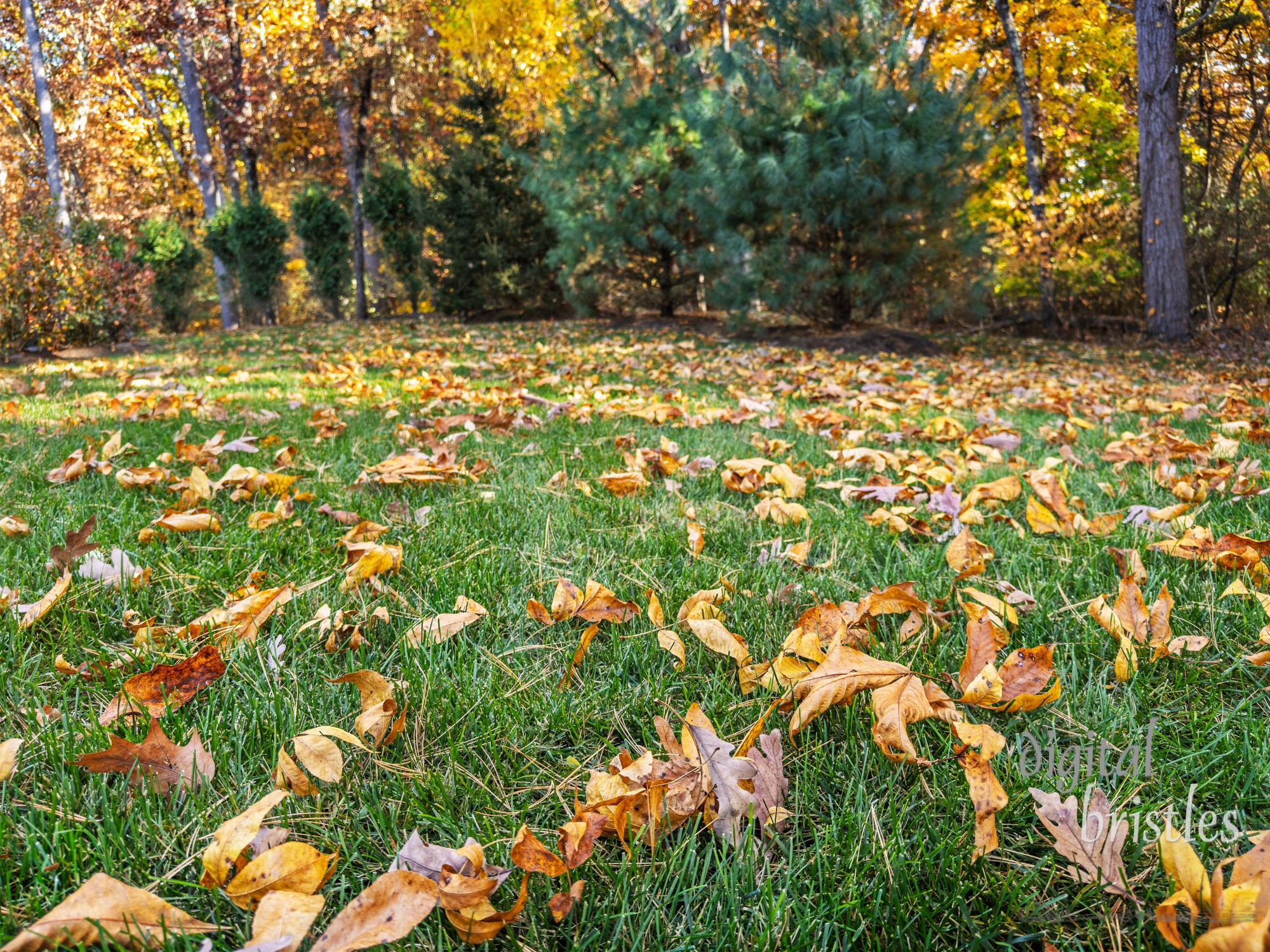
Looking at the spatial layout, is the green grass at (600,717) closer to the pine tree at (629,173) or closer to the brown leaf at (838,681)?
the brown leaf at (838,681)

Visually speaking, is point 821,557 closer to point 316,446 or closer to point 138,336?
point 316,446

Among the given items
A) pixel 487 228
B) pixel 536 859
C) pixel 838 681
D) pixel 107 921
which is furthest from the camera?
pixel 487 228

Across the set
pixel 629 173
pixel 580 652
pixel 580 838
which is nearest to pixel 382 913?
pixel 580 838

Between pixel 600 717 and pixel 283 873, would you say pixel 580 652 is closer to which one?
pixel 600 717

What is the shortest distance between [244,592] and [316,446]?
1.51m

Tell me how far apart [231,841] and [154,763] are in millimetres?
226

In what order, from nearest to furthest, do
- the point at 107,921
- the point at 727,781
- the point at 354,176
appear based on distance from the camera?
the point at 107,921, the point at 727,781, the point at 354,176

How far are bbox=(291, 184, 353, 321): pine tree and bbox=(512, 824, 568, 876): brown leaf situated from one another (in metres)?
16.9

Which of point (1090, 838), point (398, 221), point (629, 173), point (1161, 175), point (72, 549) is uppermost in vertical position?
point (398, 221)

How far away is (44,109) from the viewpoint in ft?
31.8

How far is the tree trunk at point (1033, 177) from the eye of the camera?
9.66m

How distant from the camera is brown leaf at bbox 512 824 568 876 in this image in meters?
0.80

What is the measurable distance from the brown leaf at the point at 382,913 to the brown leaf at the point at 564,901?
12 centimetres

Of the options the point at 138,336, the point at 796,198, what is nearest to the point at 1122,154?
the point at 796,198
